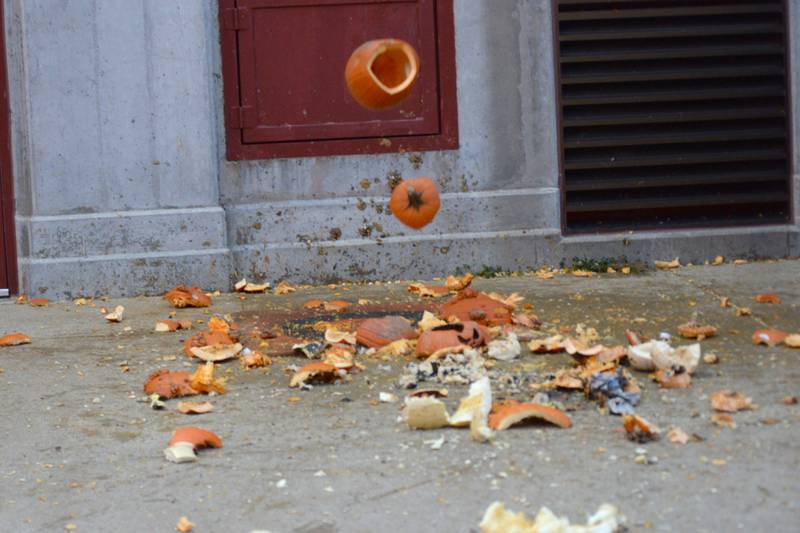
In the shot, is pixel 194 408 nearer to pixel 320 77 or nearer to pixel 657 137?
pixel 320 77

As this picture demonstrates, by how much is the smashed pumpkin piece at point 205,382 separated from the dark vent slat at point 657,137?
13.7 feet

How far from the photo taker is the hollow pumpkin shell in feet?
20.0

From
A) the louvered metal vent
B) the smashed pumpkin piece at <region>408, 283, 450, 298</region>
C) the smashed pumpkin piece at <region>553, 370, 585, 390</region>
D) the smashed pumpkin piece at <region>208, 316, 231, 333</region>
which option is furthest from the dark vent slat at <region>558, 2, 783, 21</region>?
the smashed pumpkin piece at <region>553, 370, 585, 390</region>

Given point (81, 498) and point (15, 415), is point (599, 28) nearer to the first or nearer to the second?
point (15, 415)

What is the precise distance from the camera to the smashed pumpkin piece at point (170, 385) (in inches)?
222

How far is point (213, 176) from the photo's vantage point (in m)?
8.79

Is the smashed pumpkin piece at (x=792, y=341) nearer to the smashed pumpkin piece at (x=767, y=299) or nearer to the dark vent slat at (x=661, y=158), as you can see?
the smashed pumpkin piece at (x=767, y=299)

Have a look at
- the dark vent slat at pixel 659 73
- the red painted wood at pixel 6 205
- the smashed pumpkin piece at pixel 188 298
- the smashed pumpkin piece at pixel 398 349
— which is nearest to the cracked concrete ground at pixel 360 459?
the smashed pumpkin piece at pixel 398 349

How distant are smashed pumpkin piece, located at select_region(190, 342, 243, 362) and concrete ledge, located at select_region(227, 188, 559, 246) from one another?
99.2 inches

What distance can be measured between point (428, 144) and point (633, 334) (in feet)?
10.8

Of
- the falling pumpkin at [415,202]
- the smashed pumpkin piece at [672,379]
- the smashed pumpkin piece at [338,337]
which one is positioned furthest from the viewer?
the falling pumpkin at [415,202]

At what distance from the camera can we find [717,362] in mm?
5566

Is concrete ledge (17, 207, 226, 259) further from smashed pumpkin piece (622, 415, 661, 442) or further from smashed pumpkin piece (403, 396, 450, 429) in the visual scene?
smashed pumpkin piece (622, 415, 661, 442)

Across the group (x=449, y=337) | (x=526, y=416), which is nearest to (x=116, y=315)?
(x=449, y=337)
